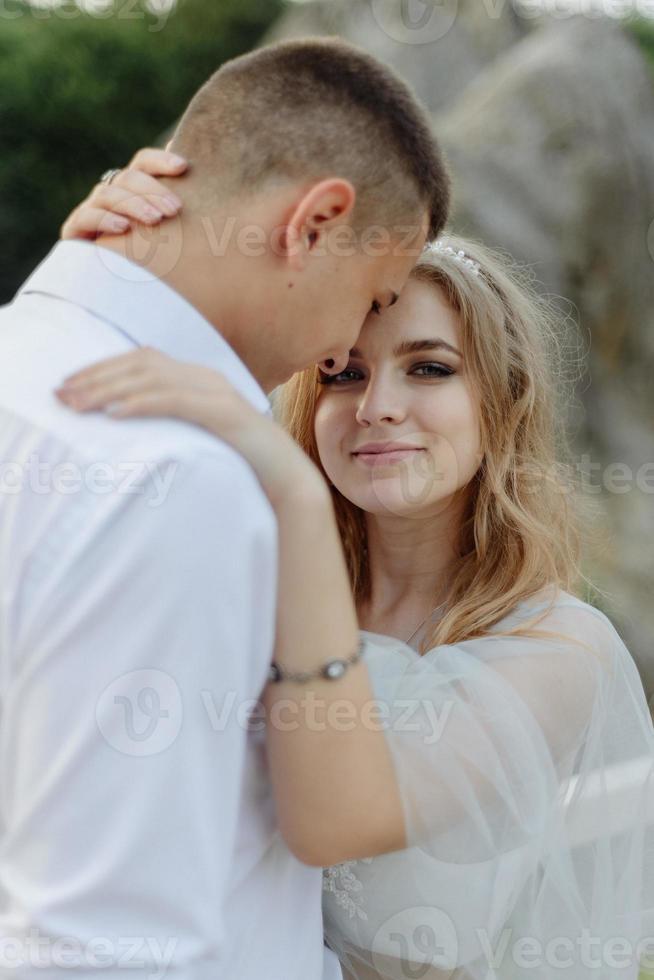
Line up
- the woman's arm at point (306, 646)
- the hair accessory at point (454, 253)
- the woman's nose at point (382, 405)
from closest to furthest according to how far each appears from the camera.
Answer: the woman's arm at point (306, 646), the woman's nose at point (382, 405), the hair accessory at point (454, 253)

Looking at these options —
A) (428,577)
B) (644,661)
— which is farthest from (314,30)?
(428,577)

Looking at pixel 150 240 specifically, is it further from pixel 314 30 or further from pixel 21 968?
pixel 314 30

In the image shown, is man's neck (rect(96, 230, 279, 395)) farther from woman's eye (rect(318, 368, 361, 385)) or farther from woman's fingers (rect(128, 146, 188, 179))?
woman's eye (rect(318, 368, 361, 385))

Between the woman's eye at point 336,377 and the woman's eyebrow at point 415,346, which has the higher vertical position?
the woman's eyebrow at point 415,346

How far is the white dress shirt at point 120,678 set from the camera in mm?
1061

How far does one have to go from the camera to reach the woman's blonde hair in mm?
2014

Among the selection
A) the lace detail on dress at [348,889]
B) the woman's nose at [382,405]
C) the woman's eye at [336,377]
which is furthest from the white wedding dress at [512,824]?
the woman's eye at [336,377]

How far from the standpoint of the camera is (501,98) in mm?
6152

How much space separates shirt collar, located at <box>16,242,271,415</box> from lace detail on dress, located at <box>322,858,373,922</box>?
2.65 ft

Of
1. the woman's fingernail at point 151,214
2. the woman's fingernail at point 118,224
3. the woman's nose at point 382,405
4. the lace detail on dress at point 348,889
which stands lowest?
→ the lace detail on dress at point 348,889

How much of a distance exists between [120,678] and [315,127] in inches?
27.8

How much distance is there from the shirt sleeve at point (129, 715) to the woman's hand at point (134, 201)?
395mm

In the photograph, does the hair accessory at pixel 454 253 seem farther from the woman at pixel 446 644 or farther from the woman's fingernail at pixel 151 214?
the woman's fingernail at pixel 151 214

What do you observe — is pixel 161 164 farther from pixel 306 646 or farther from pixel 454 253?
pixel 454 253
